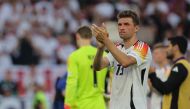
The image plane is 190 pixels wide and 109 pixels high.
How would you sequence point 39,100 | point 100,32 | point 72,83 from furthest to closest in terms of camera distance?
1. point 39,100
2. point 72,83
3. point 100,32

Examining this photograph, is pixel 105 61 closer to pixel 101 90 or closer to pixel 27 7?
pixel 101 90

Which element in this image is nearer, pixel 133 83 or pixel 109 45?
pixel 109 45

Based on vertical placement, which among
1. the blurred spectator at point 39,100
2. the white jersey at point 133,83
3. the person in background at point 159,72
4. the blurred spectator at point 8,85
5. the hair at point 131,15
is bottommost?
the blurred spectator at point 39,100

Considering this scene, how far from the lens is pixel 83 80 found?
11.5 metres

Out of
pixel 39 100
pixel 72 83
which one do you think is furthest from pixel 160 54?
pixel 39 100

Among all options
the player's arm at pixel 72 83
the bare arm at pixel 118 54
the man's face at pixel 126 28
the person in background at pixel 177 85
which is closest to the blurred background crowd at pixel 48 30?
the player's arm at pixel 72 83

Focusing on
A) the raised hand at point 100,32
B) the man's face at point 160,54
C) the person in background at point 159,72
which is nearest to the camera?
the raised hand at point 100,32

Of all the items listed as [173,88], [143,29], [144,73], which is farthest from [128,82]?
[143,29]

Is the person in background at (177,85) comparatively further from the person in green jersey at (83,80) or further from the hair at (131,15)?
the hair at (131,15)

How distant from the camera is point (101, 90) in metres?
11.6

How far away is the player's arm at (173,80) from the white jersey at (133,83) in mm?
1773

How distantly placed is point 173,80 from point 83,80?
5.14 feet

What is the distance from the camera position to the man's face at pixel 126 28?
8.62 m

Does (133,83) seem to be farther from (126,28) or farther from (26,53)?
(26,53)
